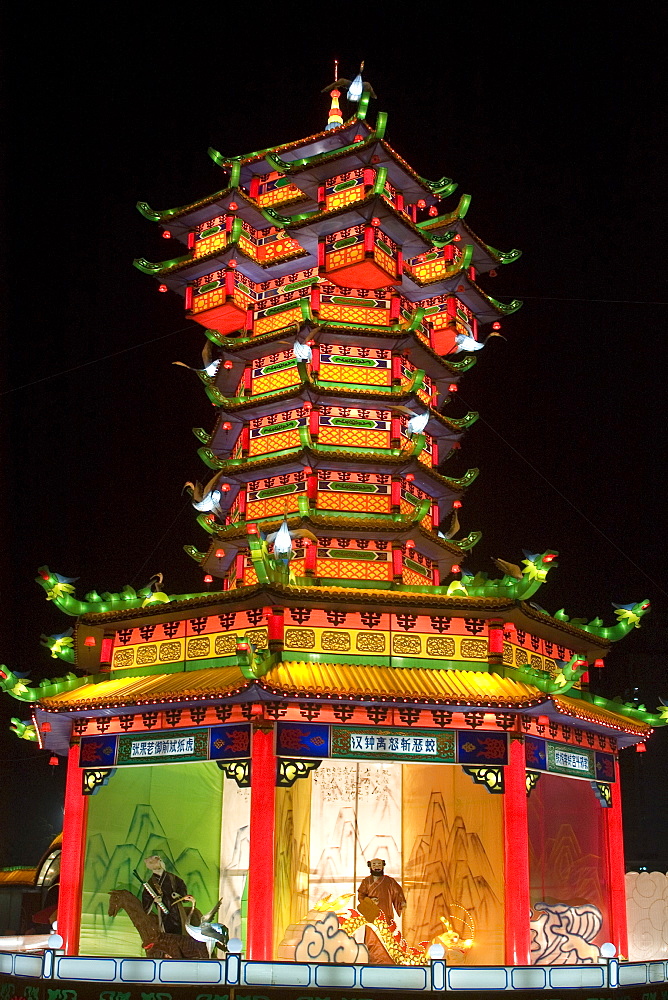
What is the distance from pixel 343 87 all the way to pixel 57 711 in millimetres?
16187

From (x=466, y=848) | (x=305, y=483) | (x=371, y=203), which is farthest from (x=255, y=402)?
(x=466, y=848)

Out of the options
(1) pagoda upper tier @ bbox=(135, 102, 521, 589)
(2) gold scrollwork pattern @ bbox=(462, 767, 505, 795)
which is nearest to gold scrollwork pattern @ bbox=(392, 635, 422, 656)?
(1) pagoda upper tier @ bbox=(135, 102, 521, 589)

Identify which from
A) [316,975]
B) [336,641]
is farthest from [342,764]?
[316,975]

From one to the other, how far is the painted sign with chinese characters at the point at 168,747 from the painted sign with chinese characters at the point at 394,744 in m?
0.80

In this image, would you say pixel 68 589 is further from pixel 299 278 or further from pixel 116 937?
pixel 299 278

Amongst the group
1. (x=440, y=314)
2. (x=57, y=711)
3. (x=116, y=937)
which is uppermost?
(x=440, y=314)

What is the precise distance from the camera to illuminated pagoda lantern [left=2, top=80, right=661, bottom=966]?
17.6 meters

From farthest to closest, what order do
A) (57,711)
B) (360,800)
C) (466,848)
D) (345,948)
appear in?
(360,800) → (466,848) → (57,711) → (345,948)

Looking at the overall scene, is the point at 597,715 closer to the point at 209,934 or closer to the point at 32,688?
the point at 209,934

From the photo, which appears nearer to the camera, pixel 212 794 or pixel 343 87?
pixel 212 794

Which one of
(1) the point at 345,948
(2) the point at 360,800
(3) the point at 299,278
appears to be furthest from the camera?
(3) the point at 299,278

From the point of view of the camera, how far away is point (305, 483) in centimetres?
2184

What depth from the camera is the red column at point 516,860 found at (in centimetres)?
1659

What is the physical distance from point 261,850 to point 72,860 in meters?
3.86
